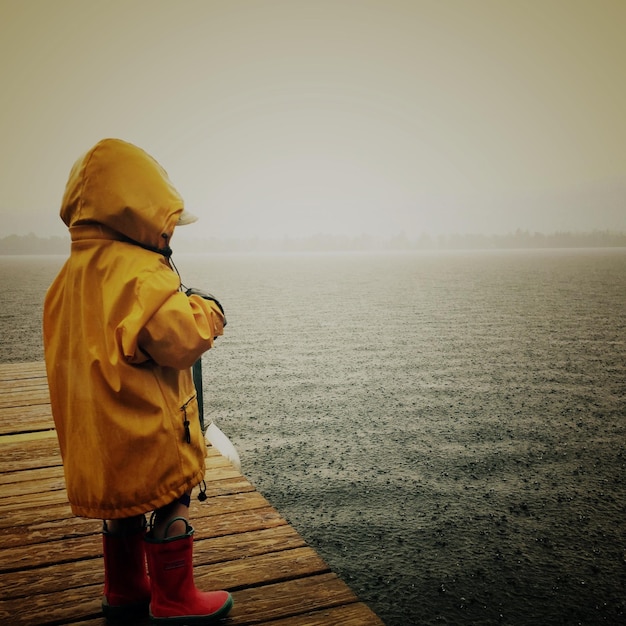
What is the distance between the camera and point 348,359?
1172 centimetres

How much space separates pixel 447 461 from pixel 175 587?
4.09 m

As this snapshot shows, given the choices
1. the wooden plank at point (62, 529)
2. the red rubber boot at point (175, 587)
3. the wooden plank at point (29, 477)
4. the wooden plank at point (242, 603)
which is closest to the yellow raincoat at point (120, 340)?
the red rubber boot at point (175, 587)

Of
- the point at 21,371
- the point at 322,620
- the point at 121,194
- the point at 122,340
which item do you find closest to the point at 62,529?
the point at 322,620

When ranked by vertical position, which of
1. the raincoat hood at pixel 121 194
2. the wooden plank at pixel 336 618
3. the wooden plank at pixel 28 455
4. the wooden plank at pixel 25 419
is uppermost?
the raincoat hood at pixel 121 194

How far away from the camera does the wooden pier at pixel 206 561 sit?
7.45ft

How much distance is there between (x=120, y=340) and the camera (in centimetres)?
188

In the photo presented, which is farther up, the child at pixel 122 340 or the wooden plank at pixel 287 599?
the child at pixel 122 340

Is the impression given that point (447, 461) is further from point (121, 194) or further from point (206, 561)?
point (121, 194)

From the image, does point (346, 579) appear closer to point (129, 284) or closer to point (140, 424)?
point (140, 424)

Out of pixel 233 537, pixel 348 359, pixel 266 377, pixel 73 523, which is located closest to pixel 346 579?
pixel 233 537

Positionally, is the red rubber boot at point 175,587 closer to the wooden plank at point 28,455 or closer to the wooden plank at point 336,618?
the wooden plank at point 336,618

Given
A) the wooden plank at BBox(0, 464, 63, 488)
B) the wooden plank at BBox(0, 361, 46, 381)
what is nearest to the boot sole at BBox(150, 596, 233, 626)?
the wooden plank at BBox(0, 464, 63, 488)

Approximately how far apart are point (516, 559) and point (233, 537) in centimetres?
213

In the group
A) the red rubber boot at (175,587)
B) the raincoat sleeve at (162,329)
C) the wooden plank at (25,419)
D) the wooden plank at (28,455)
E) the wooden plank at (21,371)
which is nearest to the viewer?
the raincoat sleeve at (162,329)
